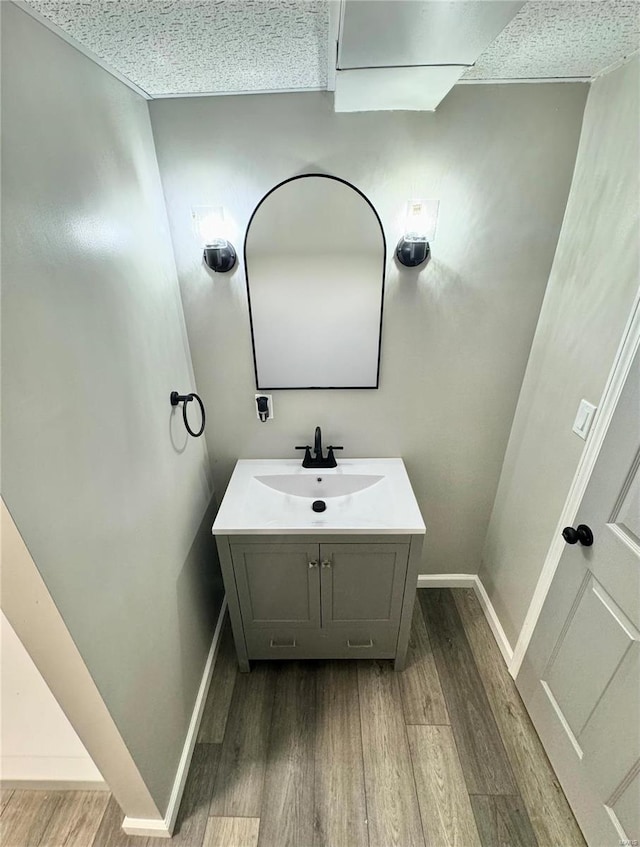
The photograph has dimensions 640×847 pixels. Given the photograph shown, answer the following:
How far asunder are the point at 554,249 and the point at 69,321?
1535mm

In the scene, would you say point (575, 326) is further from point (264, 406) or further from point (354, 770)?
point (354, 770)

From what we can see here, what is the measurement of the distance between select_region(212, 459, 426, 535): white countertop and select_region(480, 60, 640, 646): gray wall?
1.65ft

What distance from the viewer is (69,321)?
0.79 m

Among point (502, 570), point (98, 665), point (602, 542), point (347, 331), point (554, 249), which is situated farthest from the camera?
point (502, 570)

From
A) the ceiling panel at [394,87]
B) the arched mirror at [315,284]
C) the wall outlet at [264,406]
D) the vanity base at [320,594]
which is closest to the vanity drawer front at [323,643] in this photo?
the vanity base at [320,594]

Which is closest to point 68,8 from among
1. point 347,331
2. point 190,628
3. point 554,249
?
point 347,331

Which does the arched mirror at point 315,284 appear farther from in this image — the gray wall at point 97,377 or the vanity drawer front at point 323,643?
the vanity drawer front at point 323,643

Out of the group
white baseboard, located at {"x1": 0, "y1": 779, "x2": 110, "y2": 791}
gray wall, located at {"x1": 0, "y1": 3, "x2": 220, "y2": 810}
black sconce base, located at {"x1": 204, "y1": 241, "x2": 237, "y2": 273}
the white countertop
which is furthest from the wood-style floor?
black sconce base, located at {"x1": 204, "y1": 241, "x2": 237, "y2": 273}

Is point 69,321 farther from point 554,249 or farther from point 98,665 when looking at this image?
point 554,249

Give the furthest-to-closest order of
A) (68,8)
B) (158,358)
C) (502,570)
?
(502,570) → (158,358) → (68,8)

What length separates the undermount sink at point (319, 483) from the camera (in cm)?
163

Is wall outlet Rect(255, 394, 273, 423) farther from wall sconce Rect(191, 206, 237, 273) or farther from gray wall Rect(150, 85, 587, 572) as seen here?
wall sconce Rect(191, 206, 237, 273)

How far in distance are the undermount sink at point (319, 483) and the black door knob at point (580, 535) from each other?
0.69 metres

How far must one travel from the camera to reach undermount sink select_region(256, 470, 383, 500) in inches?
64.2
